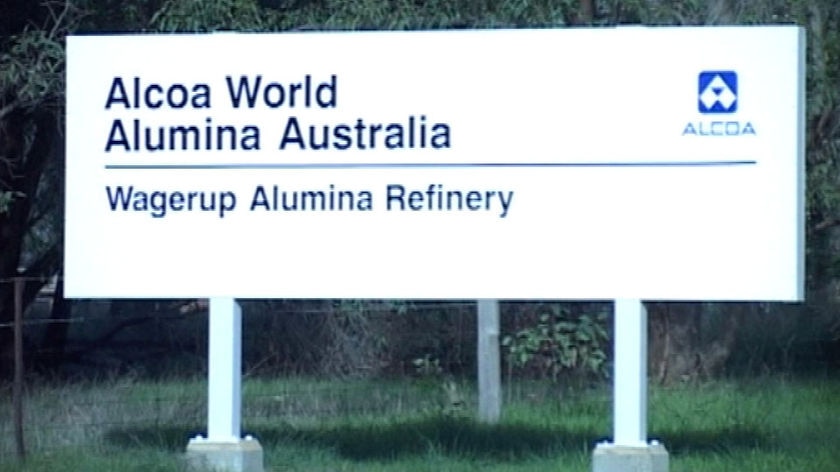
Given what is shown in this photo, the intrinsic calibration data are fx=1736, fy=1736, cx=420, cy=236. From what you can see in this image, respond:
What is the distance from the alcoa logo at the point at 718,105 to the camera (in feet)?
38.1

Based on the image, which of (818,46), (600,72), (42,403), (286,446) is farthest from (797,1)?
(42,403)

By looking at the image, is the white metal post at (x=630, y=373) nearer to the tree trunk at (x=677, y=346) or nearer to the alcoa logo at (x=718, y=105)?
the alcoa logo at (x=718, y=105)

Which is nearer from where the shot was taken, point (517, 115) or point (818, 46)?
point (517, 115)

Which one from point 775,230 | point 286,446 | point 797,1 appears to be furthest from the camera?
point 797,1

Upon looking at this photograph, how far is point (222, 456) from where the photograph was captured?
12.2 metres

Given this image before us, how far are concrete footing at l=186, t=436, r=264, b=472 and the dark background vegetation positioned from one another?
2975 mm

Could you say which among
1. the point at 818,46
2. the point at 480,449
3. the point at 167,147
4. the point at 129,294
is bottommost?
the point at 480,449

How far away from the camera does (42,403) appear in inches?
648

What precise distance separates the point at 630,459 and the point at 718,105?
96.8 inches

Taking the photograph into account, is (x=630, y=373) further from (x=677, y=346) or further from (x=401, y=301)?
(x=677, y=346)

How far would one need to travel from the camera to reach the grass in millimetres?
13055

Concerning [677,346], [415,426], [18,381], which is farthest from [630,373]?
[677,346]

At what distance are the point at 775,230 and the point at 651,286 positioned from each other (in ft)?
2.98

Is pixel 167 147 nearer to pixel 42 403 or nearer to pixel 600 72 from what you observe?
pixel 600 72
